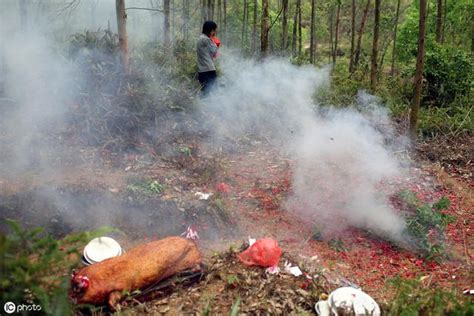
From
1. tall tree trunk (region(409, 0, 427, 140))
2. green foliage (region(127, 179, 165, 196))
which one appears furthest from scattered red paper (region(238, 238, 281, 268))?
tall tree trunk (region(409, 0, 427, 140))

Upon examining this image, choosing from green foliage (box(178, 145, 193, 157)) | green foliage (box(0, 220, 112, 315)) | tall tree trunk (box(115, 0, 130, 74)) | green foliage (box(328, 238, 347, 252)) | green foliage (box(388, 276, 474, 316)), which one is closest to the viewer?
green foliage (box(0, 220, 112, 315))

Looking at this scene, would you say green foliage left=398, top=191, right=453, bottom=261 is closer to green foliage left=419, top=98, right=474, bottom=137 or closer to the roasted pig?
the roasted pig

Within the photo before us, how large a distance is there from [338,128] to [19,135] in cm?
489

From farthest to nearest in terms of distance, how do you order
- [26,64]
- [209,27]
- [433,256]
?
[26,64]
[209,27]
[433,256]

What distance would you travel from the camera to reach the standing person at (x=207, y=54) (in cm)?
694

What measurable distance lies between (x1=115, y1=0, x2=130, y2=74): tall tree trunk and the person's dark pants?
52.2 inches

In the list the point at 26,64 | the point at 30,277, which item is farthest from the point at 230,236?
the point at 26,64

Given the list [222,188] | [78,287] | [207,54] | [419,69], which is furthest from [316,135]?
[78,287]

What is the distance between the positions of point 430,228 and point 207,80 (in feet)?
14.9

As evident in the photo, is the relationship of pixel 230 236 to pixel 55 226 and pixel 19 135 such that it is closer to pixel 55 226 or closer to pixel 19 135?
pixel 55 226

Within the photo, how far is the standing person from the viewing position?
694 cm

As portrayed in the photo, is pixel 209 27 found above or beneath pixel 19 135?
above

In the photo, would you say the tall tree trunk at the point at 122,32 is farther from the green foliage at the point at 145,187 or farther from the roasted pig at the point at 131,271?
the roasted pig at the point at 131,271

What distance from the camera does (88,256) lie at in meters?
3.41
